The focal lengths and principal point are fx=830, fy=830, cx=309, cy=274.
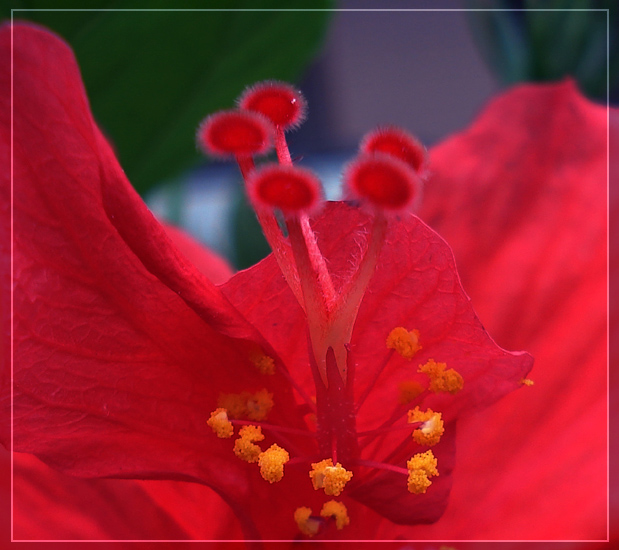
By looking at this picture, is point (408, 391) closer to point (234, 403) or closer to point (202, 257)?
point (234, 403)

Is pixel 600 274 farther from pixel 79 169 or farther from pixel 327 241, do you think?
pixel 79 169

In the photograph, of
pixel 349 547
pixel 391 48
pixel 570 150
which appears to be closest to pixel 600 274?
pixel 570 150

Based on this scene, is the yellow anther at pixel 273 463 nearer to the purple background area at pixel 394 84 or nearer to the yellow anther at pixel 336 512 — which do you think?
the yellow anther at pixel 336 512

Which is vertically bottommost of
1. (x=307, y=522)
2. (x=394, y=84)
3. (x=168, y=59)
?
(x=307, y=522)

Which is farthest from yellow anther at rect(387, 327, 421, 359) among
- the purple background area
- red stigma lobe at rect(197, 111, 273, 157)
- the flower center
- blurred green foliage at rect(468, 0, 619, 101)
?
the purple background area

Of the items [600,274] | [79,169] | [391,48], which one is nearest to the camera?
[79,169]

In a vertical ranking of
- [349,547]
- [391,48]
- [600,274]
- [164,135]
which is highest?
[391,48]

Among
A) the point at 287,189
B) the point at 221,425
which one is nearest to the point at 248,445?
the point at 221,425
